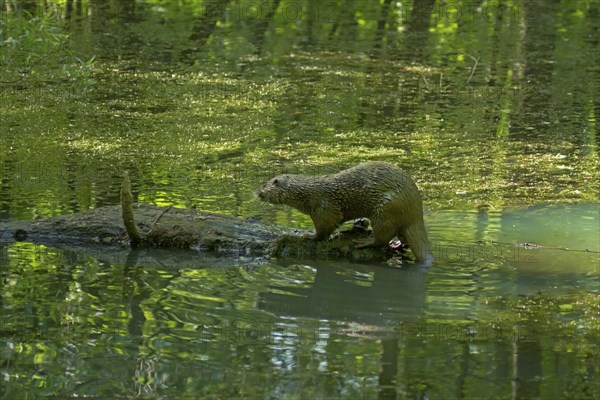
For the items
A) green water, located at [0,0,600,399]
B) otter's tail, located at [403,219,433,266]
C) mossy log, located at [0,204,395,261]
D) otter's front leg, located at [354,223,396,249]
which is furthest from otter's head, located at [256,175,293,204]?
otter's tail, located at [403,219,433,266]

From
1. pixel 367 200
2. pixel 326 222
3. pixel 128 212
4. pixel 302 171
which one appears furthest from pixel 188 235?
pixel 302 171

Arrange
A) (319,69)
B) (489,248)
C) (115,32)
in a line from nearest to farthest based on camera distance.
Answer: (489,248)
(319,69)
(115,32)

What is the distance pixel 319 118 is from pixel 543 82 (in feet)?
12.0

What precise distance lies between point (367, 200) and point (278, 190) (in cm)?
66

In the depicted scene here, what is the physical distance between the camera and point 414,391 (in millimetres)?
5469

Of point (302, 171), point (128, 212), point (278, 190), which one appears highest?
point (278, 190)

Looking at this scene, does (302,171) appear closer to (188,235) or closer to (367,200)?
(188,235)

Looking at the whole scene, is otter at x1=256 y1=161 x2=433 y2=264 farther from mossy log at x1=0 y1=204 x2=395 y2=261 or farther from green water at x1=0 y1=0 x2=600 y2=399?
green water at x1=0 y1=0 x2=600 y2=399

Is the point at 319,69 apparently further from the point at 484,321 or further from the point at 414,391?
the point at 414,391

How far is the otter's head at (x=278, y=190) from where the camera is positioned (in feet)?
25.8

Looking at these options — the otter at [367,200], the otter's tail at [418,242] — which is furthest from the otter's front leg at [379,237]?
the otter's tail at [418,242]

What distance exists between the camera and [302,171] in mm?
10469

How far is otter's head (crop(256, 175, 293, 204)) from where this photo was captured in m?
7.86

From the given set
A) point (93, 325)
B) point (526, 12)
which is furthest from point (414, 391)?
point (526, 12)
